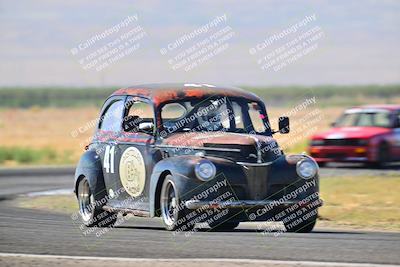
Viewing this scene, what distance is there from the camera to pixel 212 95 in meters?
15.2

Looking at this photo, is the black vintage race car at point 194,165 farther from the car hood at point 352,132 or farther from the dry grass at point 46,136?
the car hood at point 352,132

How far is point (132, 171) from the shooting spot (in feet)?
49.1

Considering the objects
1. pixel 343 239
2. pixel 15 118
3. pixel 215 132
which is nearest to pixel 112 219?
pixel 215 132

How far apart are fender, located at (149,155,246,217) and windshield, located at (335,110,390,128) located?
15.9m

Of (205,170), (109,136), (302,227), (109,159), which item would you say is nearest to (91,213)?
(109,159)

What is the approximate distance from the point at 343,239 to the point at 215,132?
2.65 m

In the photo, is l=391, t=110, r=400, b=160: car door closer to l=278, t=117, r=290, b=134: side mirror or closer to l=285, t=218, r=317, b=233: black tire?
l=278, t=117, r=290, b=134: side mirror

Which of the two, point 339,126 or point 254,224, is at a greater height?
point 254,224

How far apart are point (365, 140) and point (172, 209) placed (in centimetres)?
1547

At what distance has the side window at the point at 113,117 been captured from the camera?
51.9ft

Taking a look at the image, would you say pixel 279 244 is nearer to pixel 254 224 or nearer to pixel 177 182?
pixel 177 182

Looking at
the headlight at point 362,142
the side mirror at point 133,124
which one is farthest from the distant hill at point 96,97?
the side mirror at point 133,124

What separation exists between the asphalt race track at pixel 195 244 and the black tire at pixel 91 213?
33cm

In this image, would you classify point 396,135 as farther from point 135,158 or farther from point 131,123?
point 135,158
